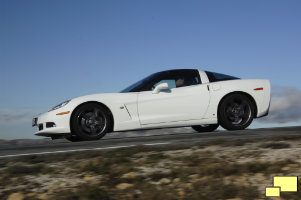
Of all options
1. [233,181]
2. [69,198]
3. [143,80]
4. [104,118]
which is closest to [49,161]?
[69,198]

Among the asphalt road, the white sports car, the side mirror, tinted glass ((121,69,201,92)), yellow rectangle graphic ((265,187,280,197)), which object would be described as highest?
tinted glass ((121,69,201,92))

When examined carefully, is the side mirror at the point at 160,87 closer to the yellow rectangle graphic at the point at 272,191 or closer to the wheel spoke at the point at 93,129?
the wheel spoke at the point at 93,129

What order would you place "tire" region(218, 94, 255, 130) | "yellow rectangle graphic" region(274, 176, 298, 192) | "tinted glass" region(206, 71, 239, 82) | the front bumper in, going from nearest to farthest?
"yellow rectangle graphic" region(274, 176, 298, 192) < the front bumper < "tire" region(218, 94, 255, 130) < "tinted glass" region(206, 71, 239, 82)

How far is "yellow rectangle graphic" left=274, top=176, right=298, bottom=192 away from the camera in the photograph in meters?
3.37

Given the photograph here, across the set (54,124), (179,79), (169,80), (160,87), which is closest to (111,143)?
(54,124)

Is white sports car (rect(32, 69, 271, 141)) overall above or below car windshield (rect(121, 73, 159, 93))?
below

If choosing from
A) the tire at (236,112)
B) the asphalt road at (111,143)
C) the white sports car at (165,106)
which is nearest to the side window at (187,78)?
the white sports car at (165,106)

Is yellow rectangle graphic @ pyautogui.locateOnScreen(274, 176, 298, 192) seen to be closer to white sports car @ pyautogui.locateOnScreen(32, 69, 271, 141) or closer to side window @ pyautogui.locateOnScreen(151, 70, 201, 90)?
white sports car @ pyautogui.locateOnScreen(32, 69, 271, 141)

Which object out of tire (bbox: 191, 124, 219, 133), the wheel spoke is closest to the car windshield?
the wheel spoke

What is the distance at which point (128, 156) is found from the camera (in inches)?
195

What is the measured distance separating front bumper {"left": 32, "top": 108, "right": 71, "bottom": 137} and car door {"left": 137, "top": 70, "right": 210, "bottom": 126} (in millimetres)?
1524

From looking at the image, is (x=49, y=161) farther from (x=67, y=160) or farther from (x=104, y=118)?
(x=104, y=118)

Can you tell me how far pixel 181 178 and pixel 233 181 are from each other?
505 mm

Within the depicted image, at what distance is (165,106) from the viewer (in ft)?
26.6
